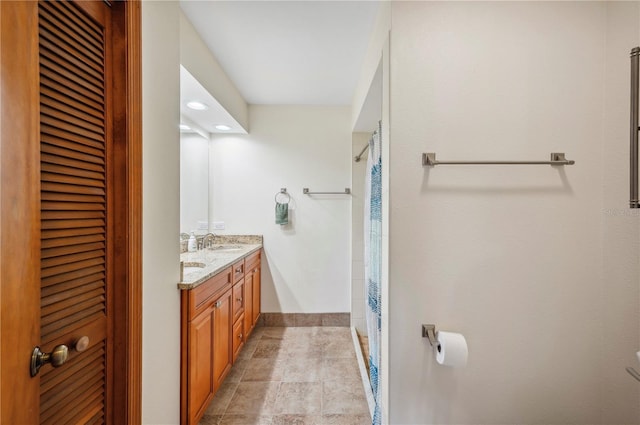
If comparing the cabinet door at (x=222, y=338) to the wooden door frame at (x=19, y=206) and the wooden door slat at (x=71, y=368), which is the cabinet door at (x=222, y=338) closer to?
the wooden door slat at (x=71, y=368)

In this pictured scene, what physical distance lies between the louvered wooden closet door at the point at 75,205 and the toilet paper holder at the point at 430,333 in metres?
1.29

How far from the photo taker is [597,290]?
133 cm

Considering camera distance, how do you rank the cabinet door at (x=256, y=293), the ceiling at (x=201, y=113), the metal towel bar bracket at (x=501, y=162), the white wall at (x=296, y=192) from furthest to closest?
the white wall at (x=296, y=192) → the cabinet door at (x=256, y=293) → the ceiling at (x=201, y=113) → the metal towel bar bracket at (x=501, y=162)

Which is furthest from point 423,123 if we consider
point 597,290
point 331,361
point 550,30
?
point 331,361

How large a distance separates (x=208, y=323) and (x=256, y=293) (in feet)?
4.27

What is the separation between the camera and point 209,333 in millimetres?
1744

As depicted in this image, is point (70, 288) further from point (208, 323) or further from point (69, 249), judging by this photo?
point (208, 323)

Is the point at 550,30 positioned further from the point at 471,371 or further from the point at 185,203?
the point at 185,203

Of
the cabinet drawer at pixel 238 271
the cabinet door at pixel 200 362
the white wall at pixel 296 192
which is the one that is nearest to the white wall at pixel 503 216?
the cabinet door at pixel 200 362

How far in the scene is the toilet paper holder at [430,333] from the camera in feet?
4.19

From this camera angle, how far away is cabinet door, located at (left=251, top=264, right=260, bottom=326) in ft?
9.53

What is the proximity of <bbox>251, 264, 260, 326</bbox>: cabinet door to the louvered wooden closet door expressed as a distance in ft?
6.19

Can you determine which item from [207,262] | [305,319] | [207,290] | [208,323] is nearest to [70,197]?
[207,290]

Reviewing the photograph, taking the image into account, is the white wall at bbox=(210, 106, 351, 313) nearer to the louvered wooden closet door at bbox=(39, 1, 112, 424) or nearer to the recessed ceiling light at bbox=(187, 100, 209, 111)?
the recessed ceiling light at bbox=(187, 100, 209, 111)
